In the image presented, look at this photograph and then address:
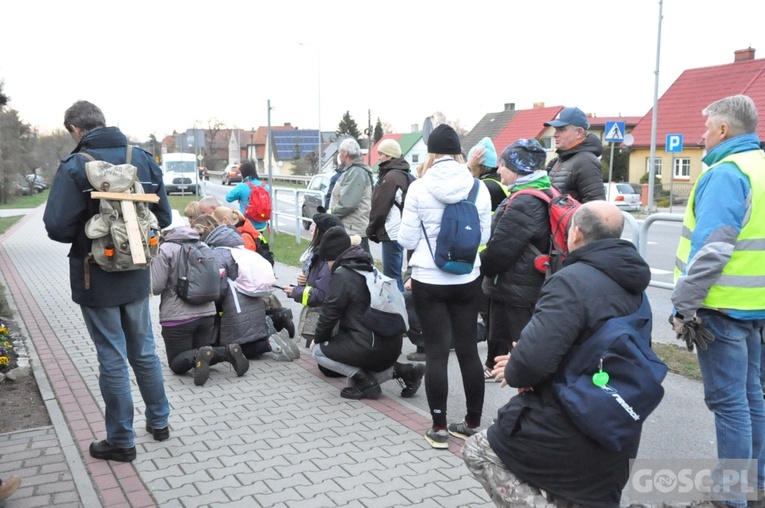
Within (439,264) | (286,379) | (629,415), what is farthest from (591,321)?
(286,379)

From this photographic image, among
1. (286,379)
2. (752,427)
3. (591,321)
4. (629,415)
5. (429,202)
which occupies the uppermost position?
(429,202)

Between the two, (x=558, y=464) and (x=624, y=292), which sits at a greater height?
(x=624, y=292)

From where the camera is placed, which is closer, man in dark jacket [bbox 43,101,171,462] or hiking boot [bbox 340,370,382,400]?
man in dark jacket [bbox 43,101,171,462]

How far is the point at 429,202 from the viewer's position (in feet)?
15.4

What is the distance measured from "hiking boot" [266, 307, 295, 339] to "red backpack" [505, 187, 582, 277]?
3297mm

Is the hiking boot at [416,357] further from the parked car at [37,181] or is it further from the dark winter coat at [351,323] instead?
the parked car at [37,181]

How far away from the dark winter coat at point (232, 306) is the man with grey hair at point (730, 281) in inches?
157

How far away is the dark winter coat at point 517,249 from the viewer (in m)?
4.91

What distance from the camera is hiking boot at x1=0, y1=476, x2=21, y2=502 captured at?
150 inches

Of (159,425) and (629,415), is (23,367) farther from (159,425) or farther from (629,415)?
(629,415)

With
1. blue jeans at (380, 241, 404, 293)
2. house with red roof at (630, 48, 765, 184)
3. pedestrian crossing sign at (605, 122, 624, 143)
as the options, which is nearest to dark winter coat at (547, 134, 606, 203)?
blue jeans at (380, 241, 404, 293)

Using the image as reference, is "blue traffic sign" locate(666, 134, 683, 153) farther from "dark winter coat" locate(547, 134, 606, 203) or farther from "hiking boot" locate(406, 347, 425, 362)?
"dark winter coat" locate(547, 134, 606, 203)

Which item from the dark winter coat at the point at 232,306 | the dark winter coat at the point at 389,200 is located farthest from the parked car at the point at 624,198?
the dark winter coat at the point at 232,306

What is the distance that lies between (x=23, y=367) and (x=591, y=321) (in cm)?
560
